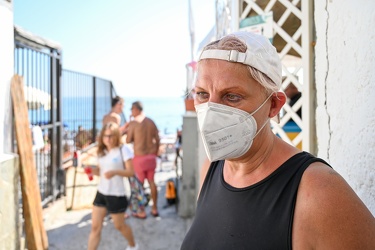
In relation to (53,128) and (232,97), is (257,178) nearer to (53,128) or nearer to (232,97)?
(232,97)

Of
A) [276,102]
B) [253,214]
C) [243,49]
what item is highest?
[243,49]

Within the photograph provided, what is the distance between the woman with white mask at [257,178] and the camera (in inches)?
38.8

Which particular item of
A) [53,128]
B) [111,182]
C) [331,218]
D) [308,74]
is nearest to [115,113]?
[53,128]

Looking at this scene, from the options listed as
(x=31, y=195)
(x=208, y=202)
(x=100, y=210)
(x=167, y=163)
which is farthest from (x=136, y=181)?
(x=167, y=163)

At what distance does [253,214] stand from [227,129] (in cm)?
33

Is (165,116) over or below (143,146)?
over

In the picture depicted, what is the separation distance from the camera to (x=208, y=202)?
1420 millimetres

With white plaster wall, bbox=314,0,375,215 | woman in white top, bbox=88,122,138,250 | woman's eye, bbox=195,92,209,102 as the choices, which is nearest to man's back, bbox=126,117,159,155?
woman in white top, bbox=88,122,138,250

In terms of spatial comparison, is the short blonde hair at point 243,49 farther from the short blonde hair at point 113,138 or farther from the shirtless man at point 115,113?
the shirtless man at point 115,113

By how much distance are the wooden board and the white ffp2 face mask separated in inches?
125

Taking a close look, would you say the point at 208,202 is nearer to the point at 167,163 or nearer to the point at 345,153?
the point at 345,153

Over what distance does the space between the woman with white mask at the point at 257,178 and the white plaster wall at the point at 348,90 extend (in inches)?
13.0

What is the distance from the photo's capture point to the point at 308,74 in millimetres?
2828

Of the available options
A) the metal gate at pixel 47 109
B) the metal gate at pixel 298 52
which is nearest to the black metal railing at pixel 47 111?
the metal gate at pixel 47 109
